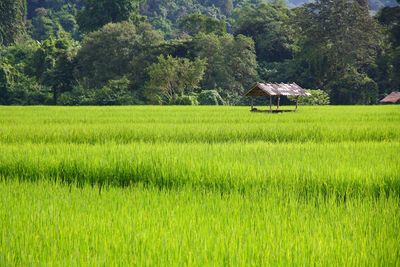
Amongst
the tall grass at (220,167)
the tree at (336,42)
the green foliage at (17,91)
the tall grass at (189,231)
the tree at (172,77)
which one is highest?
the tree at (336,42)

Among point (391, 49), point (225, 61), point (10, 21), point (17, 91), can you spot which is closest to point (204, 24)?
point (225, 61)

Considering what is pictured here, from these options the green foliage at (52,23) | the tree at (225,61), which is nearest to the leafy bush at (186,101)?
the tree at (225,61)

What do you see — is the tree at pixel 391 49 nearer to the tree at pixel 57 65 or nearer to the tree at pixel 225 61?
the tree at pixel 225 61

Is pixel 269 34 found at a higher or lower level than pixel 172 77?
Result: higher

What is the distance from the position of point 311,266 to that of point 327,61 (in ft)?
127

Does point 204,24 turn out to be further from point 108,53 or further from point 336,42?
point 108,53

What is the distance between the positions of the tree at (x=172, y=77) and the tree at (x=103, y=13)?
13926 millimetres

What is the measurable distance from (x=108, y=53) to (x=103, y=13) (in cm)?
1274

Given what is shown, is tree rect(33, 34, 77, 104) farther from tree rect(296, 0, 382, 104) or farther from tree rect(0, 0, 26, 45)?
tree rect(296, 0, 382, 104)

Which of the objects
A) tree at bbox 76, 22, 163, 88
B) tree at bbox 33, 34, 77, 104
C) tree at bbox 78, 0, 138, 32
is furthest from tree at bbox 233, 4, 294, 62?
tree at bbox 33, 34, 77, 104

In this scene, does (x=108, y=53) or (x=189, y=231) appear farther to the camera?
(x=108, y=53)

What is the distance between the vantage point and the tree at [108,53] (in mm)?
36594

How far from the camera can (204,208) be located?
10.7 feet

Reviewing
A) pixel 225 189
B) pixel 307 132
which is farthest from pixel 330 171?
pixel 307 132
